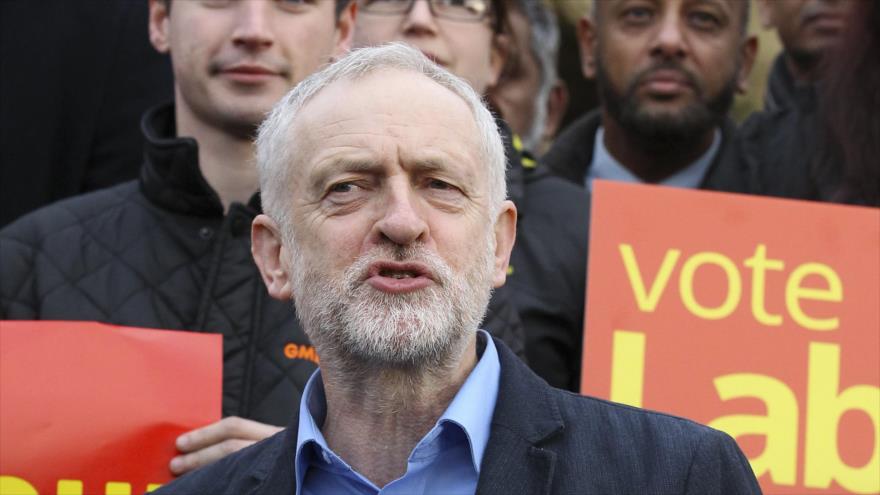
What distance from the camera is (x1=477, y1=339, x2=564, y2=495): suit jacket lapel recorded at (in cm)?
289

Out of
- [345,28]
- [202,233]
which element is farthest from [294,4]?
[202,233]

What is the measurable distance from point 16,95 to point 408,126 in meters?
2.10

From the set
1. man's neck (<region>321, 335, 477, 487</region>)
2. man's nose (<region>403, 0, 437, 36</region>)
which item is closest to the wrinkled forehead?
man's neck (<region>321, 335, 477, 487</region>)

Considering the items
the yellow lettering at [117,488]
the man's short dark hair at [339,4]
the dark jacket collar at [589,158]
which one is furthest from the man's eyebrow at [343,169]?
the dark jacket collar at [589,158]

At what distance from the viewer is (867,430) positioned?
3.96 metres

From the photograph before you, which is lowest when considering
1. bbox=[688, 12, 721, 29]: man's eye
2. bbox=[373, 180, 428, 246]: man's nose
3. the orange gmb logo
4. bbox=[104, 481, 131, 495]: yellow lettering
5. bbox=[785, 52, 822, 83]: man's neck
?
bbox=[104, 481, 131, 495]: yellow lettering

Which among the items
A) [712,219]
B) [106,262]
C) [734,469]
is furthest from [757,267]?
[106,262]

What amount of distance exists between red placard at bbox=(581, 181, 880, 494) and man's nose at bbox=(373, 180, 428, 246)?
3.43 feet

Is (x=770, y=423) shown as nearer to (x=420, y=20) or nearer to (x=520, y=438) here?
(x=520, y=438)

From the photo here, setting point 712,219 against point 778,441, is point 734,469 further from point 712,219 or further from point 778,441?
point 712,219

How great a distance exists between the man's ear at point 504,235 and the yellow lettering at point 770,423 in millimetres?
885

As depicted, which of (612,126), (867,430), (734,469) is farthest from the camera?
(612,126)

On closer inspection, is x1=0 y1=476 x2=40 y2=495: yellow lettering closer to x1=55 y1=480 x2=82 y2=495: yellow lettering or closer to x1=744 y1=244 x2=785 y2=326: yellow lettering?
x1=55 y1=480 x2=82 y2=495: yellow lettering

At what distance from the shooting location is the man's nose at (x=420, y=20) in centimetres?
502
